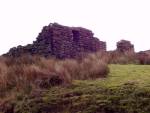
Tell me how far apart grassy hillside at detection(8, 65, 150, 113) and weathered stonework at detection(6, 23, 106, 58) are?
6.18 m

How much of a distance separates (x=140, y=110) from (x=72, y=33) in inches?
413

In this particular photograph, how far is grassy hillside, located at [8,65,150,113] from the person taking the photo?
8.66 meters

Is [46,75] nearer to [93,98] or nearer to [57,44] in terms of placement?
[93,98]

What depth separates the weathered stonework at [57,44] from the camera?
1712 cm

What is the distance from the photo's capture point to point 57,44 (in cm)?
1719

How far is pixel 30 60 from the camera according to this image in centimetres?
1548

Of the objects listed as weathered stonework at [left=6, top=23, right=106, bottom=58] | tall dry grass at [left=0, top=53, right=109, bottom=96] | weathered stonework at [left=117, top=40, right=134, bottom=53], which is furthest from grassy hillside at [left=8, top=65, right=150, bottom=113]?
weathered stonework at [left=117, top=40, right=134, bottom=53]

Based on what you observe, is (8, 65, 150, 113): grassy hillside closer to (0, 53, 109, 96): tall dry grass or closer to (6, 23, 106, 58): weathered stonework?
(0, 53, 109, 96): tall dry grass

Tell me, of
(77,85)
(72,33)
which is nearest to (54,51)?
(72,33)

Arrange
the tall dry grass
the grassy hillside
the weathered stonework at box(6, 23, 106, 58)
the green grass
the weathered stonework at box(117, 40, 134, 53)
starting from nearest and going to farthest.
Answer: the grassy hillside → the green grass → the tall dry grass → the weathered stonework at box(6, 23, 106, 58) → the weathered stonework at box(117, 40, 134, 53)

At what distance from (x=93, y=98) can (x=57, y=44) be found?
26.5 feet

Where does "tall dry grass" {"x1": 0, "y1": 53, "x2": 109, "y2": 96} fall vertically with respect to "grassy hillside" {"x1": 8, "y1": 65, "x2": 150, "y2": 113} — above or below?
above

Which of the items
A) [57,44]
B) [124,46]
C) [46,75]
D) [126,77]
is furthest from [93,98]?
[124,46]

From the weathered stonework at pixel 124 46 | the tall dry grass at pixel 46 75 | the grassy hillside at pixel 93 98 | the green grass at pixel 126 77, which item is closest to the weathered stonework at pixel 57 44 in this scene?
the weathered stonework at pixel 124 46
